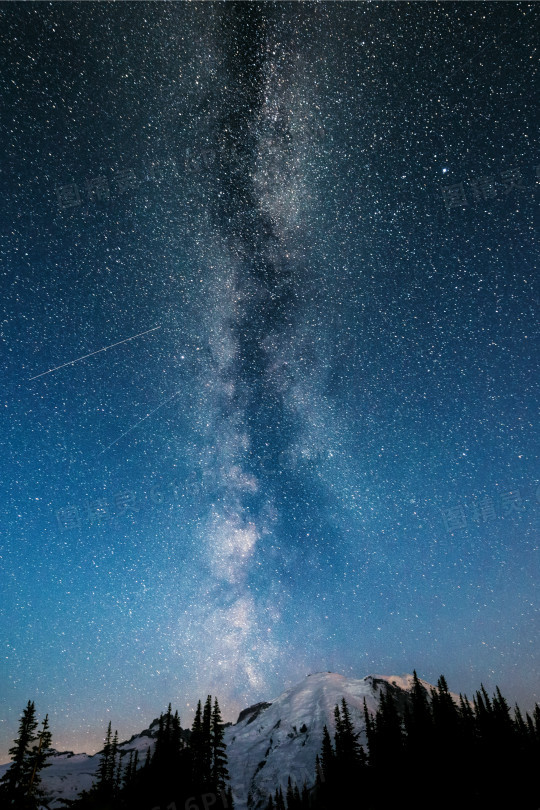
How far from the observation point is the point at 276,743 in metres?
141

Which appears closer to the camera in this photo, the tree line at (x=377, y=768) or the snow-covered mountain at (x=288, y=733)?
the tree line at (x=377, y=768)

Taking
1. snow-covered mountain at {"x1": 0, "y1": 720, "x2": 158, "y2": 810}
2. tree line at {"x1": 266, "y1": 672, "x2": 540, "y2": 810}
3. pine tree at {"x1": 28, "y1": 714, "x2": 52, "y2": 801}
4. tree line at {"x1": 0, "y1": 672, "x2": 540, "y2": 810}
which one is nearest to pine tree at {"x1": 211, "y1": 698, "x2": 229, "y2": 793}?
tree line at {"x1": 0, "y1": 672, "x2": 540, "y2": 810}

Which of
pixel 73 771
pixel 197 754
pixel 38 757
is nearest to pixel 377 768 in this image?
pixel 197 754

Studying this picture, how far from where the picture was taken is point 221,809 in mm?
27484

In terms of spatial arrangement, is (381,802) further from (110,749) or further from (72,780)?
(72,780)

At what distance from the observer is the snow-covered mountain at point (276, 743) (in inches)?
4483

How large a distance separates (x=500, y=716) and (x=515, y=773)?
17.7 metres

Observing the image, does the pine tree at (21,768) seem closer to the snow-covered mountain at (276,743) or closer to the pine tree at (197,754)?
the pine tree at (197,754)

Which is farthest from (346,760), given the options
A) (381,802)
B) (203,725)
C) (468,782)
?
(203,725)

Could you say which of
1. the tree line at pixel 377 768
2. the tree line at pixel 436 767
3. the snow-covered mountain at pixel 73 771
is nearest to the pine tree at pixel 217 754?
the tree line at pixel 377 768

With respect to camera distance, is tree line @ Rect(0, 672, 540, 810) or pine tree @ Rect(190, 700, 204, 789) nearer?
tree line @ Rect(0, 672, 540, 810)

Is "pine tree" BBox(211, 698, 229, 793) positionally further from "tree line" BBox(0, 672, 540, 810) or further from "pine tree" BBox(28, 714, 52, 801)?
"pine tree" BBox(28, 714, 52, 801)

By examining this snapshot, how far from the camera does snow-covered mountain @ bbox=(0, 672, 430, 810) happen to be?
114 metres

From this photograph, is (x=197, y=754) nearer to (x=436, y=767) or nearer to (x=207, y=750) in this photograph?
(x=207, y=750)
